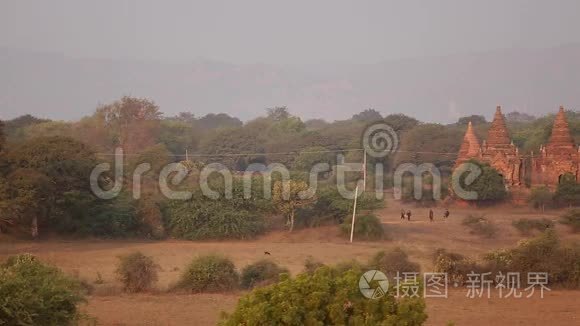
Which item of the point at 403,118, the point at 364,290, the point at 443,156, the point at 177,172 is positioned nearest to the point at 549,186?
the point at 443,156

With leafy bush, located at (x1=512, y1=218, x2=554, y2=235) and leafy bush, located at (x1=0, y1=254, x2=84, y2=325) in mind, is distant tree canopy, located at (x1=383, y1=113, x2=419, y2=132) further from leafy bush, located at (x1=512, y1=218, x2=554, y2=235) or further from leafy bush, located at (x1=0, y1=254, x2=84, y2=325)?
leafy bush, located at (x1=0, y1=254, x2=84, y2=325)

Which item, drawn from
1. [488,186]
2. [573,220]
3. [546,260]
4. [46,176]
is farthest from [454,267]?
[488,186]

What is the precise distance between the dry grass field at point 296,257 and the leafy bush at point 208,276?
1.76 ft

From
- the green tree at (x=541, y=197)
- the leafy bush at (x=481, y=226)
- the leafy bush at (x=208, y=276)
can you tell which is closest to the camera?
the leafy bush at (x=208, y=276)

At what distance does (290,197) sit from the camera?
2822cm

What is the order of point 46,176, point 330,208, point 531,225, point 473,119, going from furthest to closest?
point 473,119 → point 330,208 → point 531,225 → point 46,176

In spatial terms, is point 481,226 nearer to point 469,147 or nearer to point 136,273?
point 469,147

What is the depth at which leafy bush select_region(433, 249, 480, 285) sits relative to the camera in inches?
720

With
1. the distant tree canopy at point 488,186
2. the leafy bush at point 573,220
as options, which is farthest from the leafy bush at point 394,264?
the distant tree canopy at point 488,186

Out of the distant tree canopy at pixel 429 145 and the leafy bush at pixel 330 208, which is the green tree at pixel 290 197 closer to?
the leafy bush at pixel 330 208

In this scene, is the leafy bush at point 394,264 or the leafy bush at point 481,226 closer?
the leafy bush at point 394,264

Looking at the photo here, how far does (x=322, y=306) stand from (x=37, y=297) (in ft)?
15.1

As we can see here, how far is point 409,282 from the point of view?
915 centimetres

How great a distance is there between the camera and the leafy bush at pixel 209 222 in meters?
26.9
